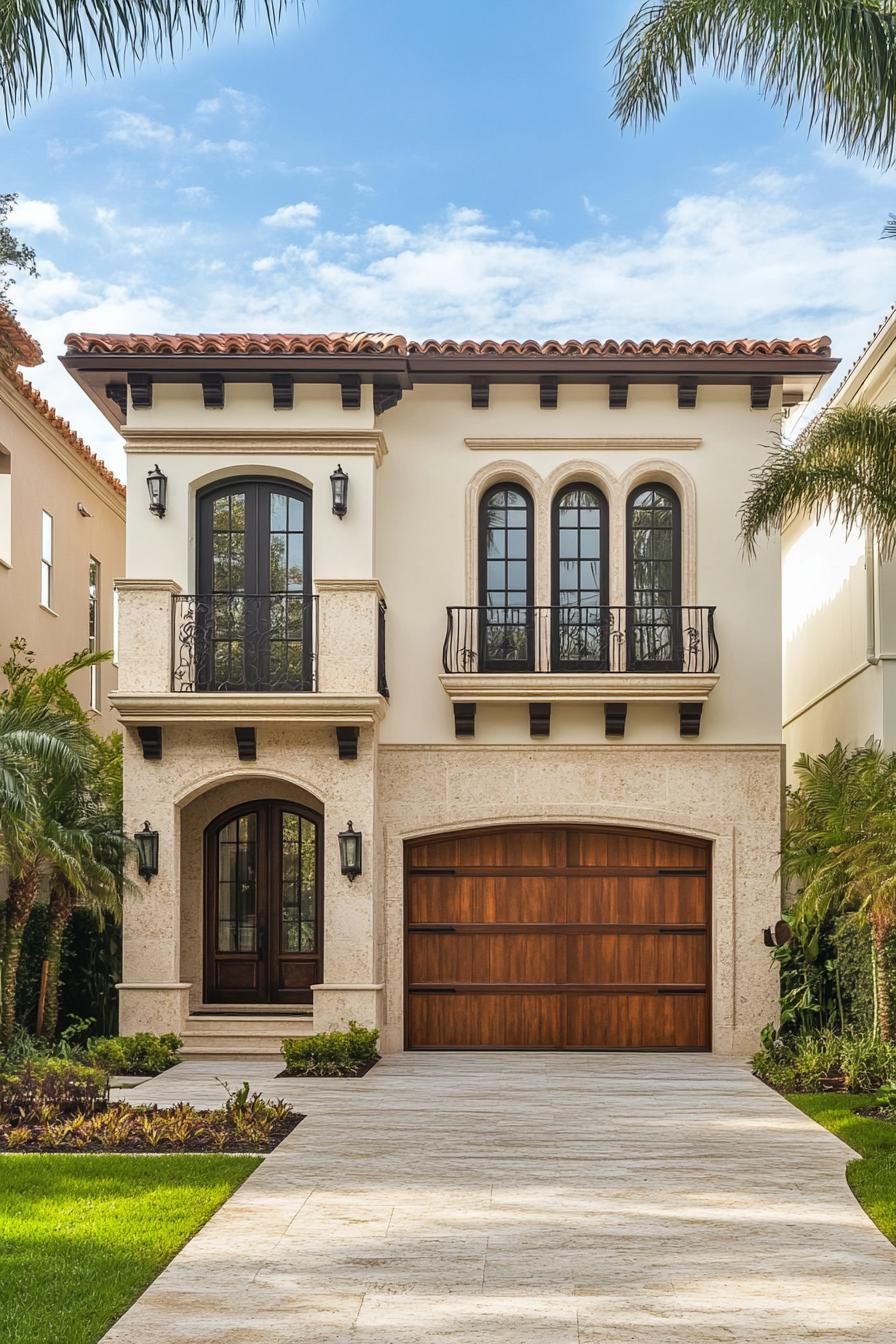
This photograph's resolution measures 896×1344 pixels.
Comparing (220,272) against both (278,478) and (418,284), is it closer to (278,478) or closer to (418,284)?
(418,284)

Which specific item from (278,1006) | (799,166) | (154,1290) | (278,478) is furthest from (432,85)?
(278,1006)

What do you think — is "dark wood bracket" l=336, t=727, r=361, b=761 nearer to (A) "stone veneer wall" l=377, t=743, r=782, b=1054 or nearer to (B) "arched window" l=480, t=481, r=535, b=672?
(A) "stone veneer wall" l=377, t=743, r=782, b=1054

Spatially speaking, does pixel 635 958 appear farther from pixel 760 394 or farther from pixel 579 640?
pixel 760 394

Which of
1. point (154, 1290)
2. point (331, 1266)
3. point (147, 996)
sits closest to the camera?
point (154, 1290)

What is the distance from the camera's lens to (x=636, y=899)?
58.7ft

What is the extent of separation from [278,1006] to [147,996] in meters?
1.82

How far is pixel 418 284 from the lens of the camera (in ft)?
66.0

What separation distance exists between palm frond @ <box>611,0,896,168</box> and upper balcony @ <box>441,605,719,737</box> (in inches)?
285

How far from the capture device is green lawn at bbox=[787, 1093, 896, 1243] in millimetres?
9234

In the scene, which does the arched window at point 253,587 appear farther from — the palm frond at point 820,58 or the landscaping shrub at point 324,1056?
the palm frond at point 820,58

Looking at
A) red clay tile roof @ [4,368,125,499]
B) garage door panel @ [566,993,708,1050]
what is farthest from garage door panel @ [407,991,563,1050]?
red clay tile roof @ [4,368,125,499]

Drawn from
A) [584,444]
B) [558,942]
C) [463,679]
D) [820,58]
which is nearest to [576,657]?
[463,679]

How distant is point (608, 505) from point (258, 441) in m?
4.21

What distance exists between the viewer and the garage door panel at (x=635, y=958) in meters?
17.8
